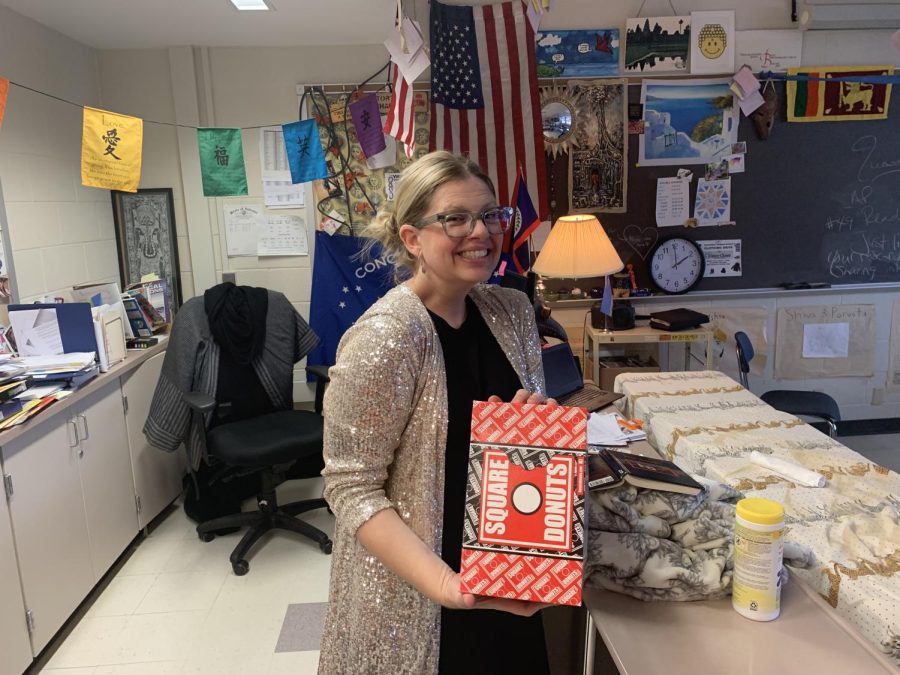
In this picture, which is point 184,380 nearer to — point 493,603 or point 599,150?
point 493,603

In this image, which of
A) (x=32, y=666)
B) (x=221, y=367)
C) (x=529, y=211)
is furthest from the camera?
(x=529, y=211)

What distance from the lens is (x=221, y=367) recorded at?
287 centimetres

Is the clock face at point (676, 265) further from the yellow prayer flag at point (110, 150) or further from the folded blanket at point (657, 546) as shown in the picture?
the yellow prayer flag at point (110, 150)

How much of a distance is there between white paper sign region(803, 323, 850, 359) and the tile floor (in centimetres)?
313

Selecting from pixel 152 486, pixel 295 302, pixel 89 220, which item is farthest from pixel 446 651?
pixel 89 220

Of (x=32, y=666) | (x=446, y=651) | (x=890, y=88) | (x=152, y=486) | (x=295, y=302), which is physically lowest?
(x=32, y=666)

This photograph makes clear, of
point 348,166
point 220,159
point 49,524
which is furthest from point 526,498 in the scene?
point 348,166

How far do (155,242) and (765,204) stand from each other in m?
3.68

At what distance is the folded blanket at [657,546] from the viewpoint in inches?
43.1

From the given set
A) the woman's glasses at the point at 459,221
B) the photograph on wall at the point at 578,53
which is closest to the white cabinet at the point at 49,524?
the woman's glasses at the point at 459,221

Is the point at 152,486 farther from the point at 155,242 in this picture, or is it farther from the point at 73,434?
the point at 155,242

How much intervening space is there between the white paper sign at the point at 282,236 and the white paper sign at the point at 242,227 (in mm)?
42

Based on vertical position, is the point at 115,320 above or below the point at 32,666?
above

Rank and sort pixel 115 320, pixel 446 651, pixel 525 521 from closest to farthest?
pixel 525 521 < pixel 446 651 < pixel 115 320
